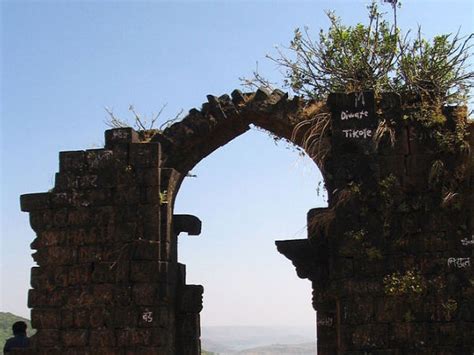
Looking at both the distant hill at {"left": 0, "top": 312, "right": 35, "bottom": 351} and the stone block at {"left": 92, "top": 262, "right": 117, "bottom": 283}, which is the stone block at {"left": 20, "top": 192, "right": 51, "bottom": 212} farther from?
the distant hill at {"left": 0, "top": 312, "right": 35, "bottom": 351}

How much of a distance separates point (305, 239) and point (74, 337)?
3.57 m

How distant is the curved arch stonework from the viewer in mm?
8562

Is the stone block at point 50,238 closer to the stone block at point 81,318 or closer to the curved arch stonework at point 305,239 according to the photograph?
the curved arch stonework at point 305,239

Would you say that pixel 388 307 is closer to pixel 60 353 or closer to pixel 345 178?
pixel 345 178

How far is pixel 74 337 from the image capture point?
942 centimetres

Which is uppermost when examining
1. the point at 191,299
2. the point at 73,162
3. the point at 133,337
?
the point at 73,162

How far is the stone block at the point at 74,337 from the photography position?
30.8 feet

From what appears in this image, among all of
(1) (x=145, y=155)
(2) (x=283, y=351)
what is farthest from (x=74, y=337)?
(2) (x=283, y=351)

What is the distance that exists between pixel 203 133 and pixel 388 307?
385cm

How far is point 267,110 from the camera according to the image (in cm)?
1029

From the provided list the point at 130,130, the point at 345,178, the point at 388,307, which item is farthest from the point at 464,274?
the point at 130,130

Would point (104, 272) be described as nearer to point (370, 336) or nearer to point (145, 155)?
point (145, 155)

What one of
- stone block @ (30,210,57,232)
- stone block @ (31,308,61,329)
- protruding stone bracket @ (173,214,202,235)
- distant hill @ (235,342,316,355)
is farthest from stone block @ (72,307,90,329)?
distant hill @ (235,342,316,355)

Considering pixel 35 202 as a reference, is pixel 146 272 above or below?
below
